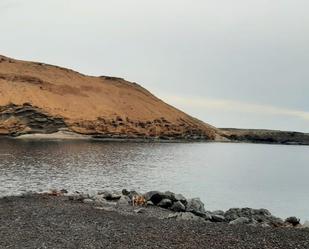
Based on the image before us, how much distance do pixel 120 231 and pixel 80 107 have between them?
11903cm

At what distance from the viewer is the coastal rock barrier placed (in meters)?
26.5

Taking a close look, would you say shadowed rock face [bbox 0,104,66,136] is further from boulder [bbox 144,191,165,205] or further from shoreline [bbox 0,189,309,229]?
boulder [bbox 144,191,165,205]

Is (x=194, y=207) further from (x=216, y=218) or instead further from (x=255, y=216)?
(x=255, y=216)

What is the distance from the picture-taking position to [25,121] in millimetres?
118438

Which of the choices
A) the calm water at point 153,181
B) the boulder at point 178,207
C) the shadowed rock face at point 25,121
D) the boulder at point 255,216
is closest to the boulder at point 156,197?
the boulder at point 178,207

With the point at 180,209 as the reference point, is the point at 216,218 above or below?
above

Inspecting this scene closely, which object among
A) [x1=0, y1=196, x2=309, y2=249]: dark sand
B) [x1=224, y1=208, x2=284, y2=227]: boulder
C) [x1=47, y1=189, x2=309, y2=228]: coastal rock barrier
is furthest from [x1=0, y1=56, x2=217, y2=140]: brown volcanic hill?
[x1=0, y1=196, x2=309, y2=249]: dark sand

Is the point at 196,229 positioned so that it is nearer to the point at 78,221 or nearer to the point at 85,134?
the point at 78,221

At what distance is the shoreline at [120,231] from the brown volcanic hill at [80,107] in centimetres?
9394

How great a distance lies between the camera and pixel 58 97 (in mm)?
137125

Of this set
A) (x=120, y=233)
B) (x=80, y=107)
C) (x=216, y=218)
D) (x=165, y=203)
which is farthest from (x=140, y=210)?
(x=80, y=107)

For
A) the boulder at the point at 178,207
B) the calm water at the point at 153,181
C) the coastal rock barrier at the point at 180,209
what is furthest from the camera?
the calm water at the point at 153,181

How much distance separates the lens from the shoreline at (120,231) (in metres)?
18.0

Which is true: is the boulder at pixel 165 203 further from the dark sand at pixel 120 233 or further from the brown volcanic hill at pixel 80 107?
the brown volcanic hill at pixel 80 107
